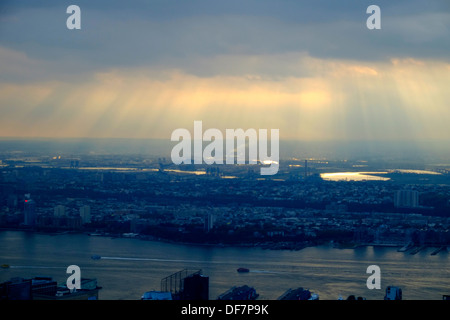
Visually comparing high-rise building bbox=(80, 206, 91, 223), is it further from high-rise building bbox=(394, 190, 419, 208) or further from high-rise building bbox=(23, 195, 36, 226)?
high-rise building bbox=(394, 190, 419, 208)

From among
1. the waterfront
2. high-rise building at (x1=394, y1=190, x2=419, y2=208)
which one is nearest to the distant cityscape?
high-rise building at (x1=394, y1=190, x2=419, y2=208)

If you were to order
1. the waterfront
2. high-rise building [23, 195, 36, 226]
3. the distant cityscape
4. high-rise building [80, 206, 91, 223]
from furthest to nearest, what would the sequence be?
high-rise building [80, 206, 91, 223] < high-rise building [23, 195, 36, 226] < the distant cityscape < the waterfront

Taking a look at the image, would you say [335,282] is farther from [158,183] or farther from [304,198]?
[158,183]

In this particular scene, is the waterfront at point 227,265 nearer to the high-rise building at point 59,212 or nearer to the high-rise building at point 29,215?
the high-rise building at point 29,215

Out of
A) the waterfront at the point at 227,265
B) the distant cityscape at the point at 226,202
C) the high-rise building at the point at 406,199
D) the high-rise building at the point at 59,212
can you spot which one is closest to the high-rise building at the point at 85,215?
the distant cityscape at the point at 226,202

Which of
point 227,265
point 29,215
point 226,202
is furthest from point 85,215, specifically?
point 227,265

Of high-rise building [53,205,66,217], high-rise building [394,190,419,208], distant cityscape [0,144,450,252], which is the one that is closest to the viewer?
distant cityscape [0,144,450,252]
